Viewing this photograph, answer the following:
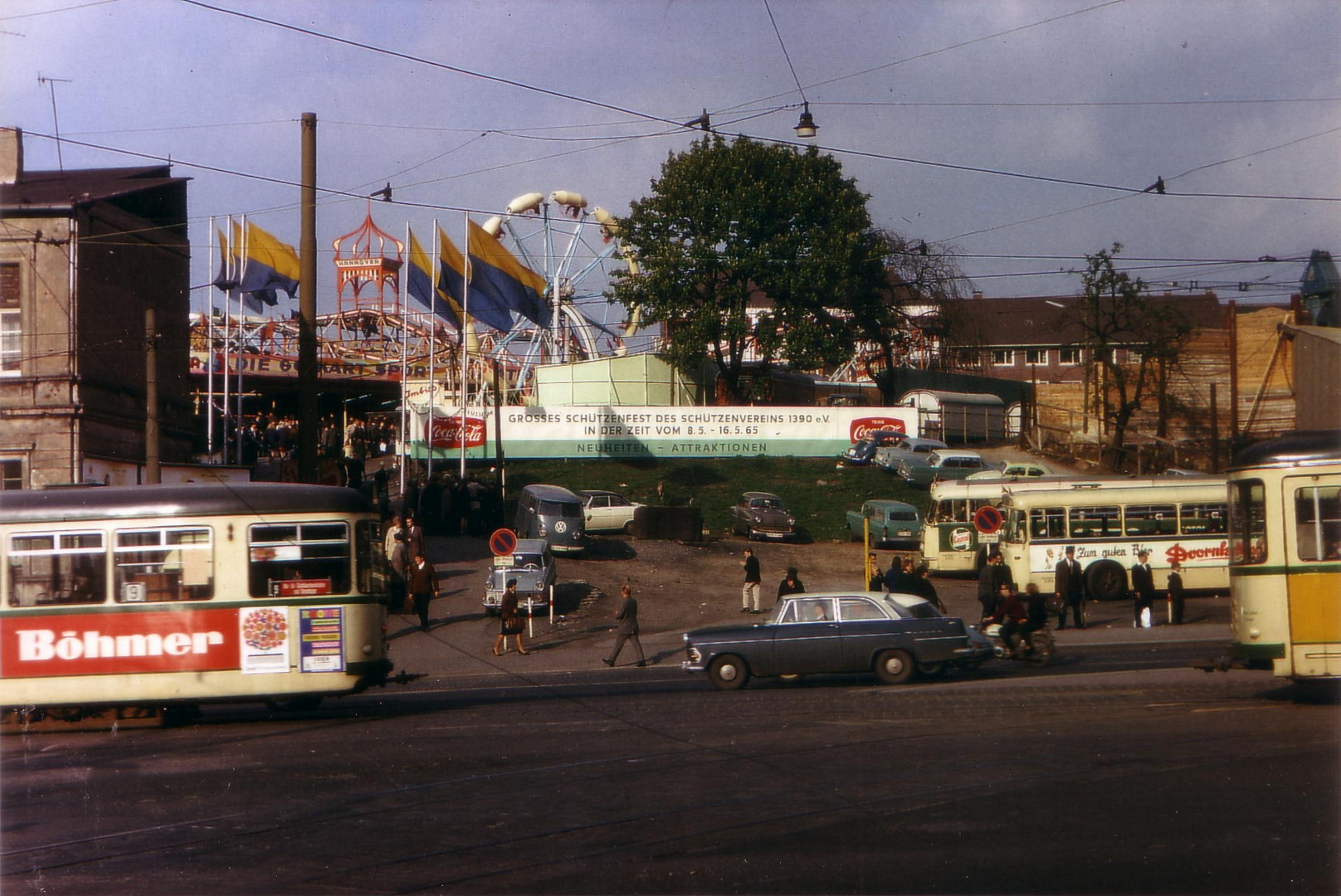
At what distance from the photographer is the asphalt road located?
7.43 m

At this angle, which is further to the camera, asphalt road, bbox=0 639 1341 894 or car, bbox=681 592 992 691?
car, bbox=681 592 992 691

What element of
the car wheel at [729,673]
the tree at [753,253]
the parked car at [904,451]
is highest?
the tree at [753,253]

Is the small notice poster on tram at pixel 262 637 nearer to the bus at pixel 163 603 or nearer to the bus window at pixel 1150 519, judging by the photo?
the bus at pixel 163 603

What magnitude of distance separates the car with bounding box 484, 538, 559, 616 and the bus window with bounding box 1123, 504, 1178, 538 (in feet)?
46.4

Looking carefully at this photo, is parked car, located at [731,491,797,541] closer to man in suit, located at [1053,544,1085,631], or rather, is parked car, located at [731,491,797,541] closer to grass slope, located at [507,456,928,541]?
grass slope, located at [507,456,928,541]

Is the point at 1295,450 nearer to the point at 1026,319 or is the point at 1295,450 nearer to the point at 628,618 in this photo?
the point at 628,618

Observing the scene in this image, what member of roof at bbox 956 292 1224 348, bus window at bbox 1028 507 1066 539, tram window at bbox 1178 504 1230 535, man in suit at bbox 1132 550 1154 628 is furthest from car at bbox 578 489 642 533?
roof at bbox 956 292 1224 348

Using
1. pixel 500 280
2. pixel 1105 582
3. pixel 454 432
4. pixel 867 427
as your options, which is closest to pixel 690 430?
pixel 867 427

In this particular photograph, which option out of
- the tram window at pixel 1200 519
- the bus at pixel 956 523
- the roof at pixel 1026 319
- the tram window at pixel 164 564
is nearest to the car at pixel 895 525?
the bus at pixel 956 523

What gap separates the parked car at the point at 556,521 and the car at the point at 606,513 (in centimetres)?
351

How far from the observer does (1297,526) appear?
14.1 metres

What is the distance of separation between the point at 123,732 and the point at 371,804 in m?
6.51

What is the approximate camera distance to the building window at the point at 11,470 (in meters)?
28.4

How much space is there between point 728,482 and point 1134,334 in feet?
71.5
